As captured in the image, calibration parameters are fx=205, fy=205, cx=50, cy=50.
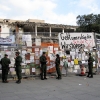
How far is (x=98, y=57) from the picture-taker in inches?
591

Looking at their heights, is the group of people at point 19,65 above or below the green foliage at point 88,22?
below

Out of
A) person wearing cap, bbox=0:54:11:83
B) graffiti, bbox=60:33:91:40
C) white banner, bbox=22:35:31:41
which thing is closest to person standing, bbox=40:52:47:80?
white banner, bbox=22:35:31:41

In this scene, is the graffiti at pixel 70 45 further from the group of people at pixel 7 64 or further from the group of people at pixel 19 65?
the group of people at pixel 7 64

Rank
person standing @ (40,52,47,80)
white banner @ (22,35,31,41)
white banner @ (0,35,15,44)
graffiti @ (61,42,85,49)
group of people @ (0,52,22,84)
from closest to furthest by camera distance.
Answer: group of people @ (0,52,22,84)
person standing @ (40,52,47,80)
white banner @ (0,35,15,44)
white banner @ (22,35,31,41)
graffiti @ (61,42,85,49)

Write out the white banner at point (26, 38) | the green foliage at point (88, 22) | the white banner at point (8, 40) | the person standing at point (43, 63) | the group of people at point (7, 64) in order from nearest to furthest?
the group of people at point (7, 64) → the person standing at point (43, 63) → the white banner at point (8, 40) → the white banner at point (26, 38) → the green foliage at point (88, 22)

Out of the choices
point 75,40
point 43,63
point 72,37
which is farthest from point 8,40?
point 75,40

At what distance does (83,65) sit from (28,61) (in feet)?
12.9

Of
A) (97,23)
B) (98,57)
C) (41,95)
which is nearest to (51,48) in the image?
(98,57)

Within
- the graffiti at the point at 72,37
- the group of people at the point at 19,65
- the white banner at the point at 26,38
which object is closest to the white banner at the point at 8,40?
the white banner at the point at 26,38

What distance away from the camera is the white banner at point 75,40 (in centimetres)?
1406

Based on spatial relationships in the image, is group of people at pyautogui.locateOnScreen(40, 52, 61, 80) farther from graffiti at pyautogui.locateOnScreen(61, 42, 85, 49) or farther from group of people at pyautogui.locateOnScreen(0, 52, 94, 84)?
graffiti at pyautogui.locateOnScreen(61, 42, 85, 49)

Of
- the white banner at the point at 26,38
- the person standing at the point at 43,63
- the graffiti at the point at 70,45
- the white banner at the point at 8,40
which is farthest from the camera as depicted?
the graffiti at the point at 70,45

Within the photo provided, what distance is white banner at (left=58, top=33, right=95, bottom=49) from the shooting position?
14.1 m

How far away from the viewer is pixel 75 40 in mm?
14195
